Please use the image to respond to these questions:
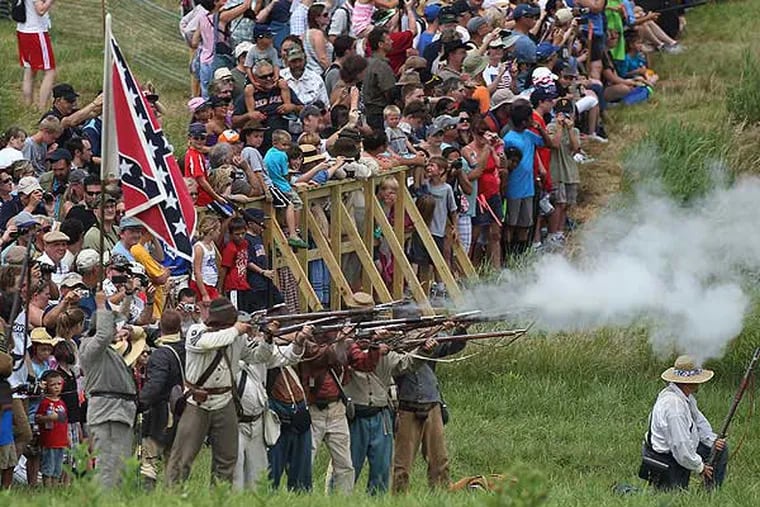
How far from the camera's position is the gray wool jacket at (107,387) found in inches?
579

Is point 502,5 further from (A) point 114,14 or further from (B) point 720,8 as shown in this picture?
(B) point 720,8

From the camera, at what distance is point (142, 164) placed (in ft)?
48.6

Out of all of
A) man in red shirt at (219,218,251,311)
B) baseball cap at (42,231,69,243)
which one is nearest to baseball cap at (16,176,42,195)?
baseball cap at (42,231,69,243)

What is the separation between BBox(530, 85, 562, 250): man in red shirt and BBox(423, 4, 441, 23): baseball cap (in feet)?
5.67

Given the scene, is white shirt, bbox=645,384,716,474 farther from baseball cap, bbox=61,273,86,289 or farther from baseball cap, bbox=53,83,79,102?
baseball cap, bbox=53,83,79,102

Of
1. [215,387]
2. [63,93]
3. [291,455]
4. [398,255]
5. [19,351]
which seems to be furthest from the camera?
[398,255]

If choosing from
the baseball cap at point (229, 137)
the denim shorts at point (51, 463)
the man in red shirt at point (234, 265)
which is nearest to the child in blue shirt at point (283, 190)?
the baseball cap at point (229, 137)

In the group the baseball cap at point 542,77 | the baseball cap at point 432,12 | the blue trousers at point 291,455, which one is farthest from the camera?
the baseball cap at point 432,12

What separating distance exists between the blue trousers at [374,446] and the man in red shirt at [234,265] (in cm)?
176

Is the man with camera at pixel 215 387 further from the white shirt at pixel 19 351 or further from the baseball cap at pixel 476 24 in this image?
the baseball cap at pixel 476 24

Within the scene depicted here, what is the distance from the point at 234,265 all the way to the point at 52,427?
3007 mm

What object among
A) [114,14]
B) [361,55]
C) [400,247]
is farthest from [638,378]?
[114,14]

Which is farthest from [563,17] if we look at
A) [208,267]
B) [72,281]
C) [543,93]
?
[72,281]

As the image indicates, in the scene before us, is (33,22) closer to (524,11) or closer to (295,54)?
(295,54)
